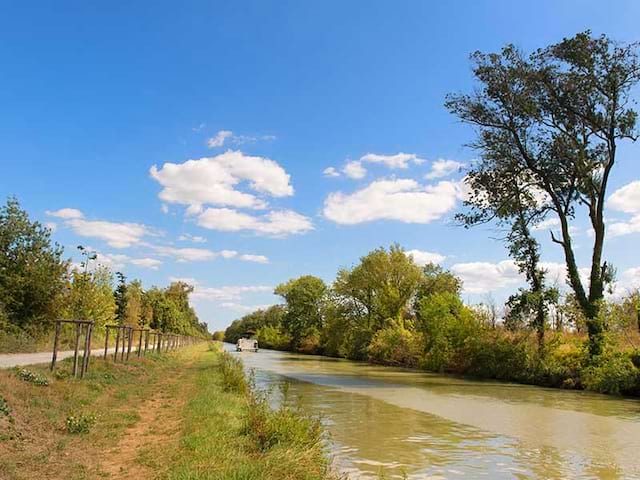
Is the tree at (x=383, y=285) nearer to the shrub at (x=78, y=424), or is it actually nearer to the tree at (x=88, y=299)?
the tree at (x=88, y=299)

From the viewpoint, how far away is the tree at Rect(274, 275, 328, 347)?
95938 millimetres

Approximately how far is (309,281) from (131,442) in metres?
90.8

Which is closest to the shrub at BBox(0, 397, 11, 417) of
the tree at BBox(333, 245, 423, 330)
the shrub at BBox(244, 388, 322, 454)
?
the shrub at BBox(244, 388, 322, 454)

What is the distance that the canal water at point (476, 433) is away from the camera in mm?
10498

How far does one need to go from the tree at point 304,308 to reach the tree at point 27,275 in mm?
62914

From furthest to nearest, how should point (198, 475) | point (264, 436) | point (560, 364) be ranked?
point (560, 364), point (264, 436), point (198, 475)

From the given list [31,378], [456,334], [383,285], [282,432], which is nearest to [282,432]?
[282,432]

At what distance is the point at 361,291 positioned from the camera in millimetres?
72562

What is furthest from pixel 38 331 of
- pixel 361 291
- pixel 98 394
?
pixel 361 291

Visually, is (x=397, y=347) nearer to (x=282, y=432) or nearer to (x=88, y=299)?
(x=88, y=299)

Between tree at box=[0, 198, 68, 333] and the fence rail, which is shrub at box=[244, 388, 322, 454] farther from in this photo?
tree at box=[0, 198, 68, 333]

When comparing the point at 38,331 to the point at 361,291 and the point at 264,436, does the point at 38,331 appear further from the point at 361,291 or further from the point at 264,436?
the point at 361,291

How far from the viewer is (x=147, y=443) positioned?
395 inches

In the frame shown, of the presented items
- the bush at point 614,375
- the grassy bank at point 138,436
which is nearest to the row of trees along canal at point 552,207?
the bush at point 614,375
